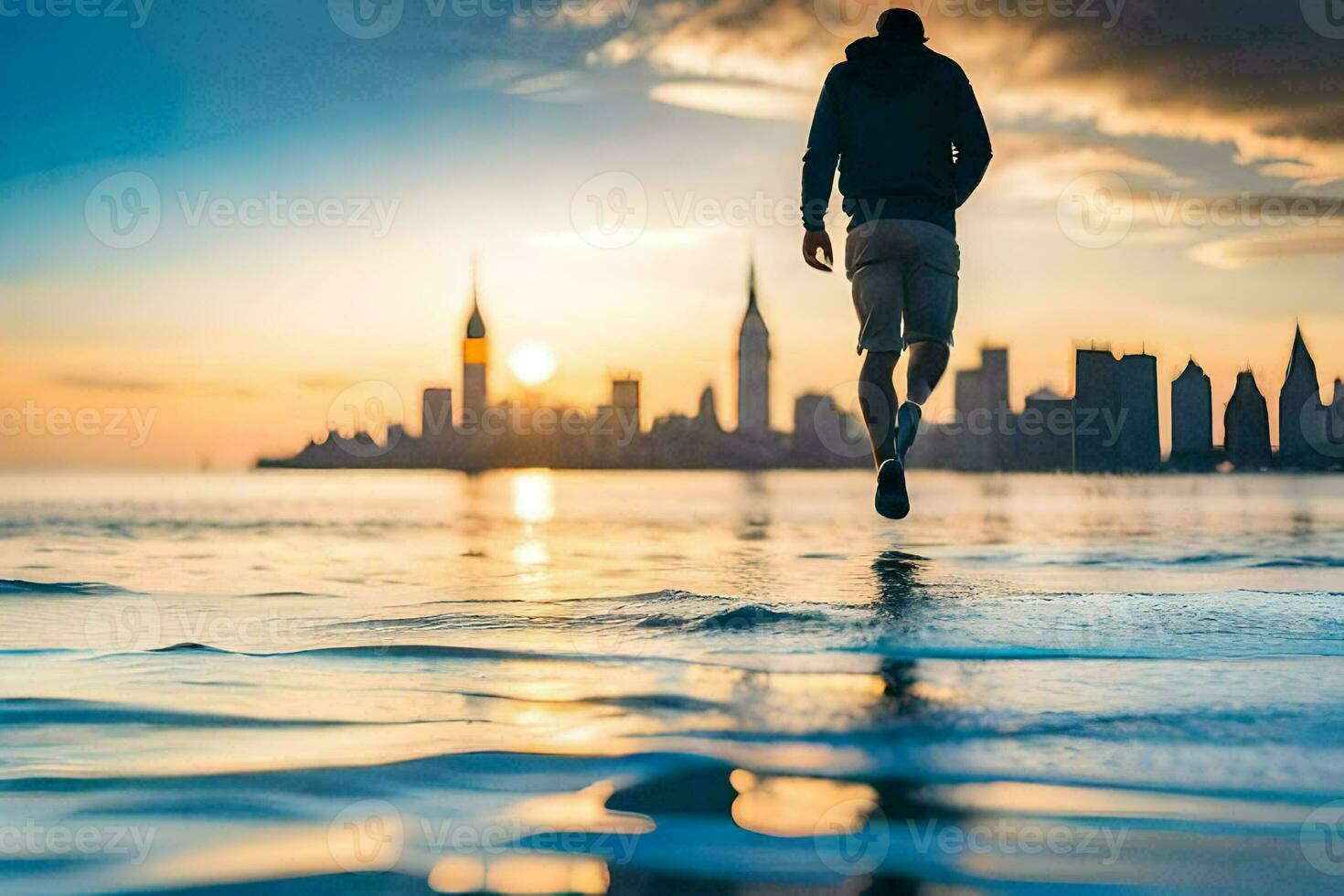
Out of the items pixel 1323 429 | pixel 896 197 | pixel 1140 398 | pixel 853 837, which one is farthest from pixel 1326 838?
pixel 1323 429

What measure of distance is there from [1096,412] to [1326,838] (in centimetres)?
9397

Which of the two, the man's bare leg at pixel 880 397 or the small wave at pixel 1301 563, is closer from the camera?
the man's bare leg at pixel 880 397

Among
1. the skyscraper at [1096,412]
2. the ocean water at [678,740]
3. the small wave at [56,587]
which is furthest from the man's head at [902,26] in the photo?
the skyscraper at [1096,412]

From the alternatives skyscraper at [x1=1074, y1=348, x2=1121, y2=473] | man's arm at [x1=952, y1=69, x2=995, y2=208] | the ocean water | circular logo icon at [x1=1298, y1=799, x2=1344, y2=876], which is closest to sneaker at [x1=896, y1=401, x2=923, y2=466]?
the ocean water

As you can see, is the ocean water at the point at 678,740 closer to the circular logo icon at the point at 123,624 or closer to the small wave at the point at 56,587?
the circular logo icon at the point at 123,624

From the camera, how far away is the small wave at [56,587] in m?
6.12

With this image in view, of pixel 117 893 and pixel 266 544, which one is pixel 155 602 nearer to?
pixel 117 893

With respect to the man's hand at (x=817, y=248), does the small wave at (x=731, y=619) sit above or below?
below

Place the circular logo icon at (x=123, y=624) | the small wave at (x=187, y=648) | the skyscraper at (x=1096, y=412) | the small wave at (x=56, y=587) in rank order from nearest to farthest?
the small wave at (x=187, y=648) → the circular logo icon at (x=123, y=624) → the small wave at (x=56, y=587) → the skyscraper at (x=1096, y=412)

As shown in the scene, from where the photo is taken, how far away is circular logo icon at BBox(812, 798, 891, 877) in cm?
184

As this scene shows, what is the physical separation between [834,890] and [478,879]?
21.4 inches

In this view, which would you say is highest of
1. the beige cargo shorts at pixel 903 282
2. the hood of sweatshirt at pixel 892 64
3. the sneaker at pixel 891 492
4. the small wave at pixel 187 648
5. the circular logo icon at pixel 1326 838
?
the hood of sweatshirt at pixel 892 64

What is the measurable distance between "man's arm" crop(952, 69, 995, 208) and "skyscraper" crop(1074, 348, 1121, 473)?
81.5m

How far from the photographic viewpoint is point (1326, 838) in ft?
6.40
